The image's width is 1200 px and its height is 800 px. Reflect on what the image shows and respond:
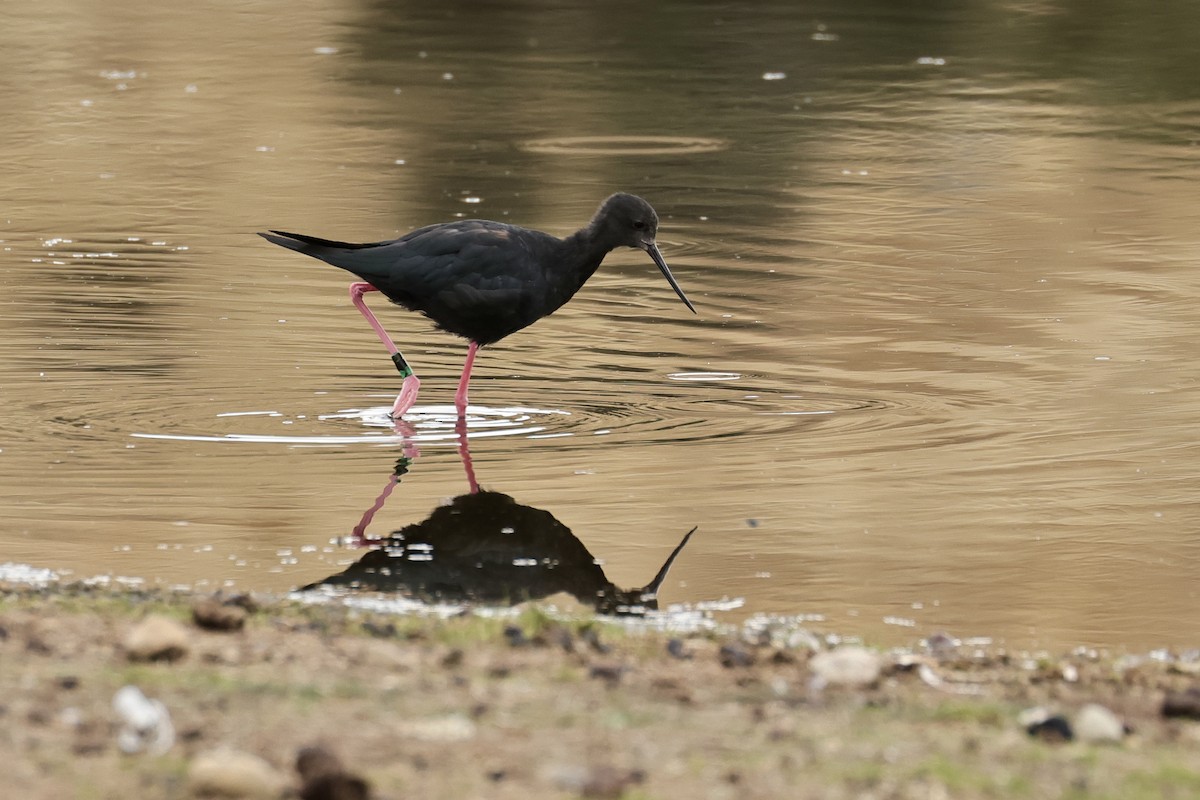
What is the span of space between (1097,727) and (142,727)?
8.08 ft

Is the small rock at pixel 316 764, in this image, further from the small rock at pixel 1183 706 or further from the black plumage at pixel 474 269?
the black plumage at pixel 474 269

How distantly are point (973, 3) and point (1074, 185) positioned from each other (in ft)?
48.6

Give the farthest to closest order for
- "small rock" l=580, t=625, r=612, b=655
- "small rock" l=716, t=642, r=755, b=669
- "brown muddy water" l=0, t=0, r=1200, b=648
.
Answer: "brown muddy water" l=0, t=0, r=1200, b=648
"small rock" l=580, t=625, r=612, b=655
"small rock" l=716, t=642, r=755, b=669

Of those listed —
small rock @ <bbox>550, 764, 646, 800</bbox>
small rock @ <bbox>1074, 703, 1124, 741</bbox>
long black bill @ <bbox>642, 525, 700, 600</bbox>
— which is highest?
small rock @ <bbox>550, 764, 646, 800</bbox>

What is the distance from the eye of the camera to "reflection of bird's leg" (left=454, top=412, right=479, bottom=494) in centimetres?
897

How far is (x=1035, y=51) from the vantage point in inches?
1073

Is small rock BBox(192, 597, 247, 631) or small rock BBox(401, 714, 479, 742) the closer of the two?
small rock BBox(401, 714, 479, 742)

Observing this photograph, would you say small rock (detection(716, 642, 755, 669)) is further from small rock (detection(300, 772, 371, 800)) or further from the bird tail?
the bird tail

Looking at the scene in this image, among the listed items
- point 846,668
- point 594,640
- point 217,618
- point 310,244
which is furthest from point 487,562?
point 310,244

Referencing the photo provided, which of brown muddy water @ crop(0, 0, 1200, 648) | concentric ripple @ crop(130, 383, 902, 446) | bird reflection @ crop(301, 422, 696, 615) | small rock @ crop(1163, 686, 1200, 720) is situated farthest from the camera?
concentric ripple @ crop(130, 383, 902, 446)

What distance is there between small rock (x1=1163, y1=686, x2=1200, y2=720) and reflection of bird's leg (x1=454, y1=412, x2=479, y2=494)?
378cm

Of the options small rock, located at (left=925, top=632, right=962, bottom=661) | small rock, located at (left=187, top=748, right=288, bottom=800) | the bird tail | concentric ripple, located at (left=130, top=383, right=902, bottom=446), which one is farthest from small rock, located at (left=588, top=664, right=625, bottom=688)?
the bird tail

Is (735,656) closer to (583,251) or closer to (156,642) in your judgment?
(156,642)

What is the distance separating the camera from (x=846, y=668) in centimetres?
602
